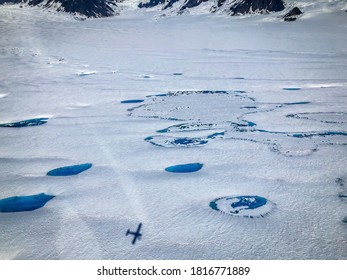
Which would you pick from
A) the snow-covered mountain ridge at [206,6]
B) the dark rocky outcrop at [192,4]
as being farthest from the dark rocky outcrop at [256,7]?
the dark rocky outcrop at [192,4]

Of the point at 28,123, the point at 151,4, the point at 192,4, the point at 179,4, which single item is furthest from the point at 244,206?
the point at 151,4

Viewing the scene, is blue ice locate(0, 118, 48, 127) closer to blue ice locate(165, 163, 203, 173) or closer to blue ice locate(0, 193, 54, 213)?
blue ice locate(0, 193, 54, 213)

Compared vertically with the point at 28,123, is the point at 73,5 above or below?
above

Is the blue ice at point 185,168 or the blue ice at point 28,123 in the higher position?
the blue ice at point 28,123

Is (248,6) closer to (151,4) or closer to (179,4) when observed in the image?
(179,4)

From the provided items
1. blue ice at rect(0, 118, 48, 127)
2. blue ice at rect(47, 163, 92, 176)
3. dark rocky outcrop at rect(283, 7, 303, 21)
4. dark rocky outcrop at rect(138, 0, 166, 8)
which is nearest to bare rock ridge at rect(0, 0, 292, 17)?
dark rocky outcrop at rect(283, 7, 303, 21)

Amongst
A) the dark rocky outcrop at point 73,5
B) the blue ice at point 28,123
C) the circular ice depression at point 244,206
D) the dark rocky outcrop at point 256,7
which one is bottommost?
the circular ice depression at point 244,206

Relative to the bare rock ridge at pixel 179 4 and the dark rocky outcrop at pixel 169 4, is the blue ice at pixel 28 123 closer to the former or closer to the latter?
the bare rock ridge at pixel 179 4

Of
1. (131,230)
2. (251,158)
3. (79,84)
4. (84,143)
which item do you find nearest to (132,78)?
(79,84)
